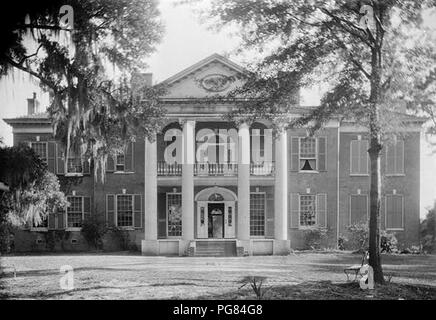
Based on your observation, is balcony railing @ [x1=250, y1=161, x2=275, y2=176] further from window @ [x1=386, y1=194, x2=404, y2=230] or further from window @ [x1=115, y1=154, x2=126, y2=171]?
window @ [x1=115, y1=154, x2=126, y2=171]

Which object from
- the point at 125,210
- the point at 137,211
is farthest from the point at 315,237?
the point at 125,210

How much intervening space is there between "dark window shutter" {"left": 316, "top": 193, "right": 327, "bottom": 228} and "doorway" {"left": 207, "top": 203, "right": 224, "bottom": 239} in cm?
481

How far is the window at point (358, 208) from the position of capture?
917 inches

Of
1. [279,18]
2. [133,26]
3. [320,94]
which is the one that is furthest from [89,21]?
[320,94]

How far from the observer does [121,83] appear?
11.0 m

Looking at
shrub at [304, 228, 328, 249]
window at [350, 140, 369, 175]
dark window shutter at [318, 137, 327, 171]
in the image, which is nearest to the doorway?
shrub at [304, 228, 328, 249]

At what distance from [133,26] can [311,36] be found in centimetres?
389

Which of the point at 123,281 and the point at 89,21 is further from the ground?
the point at 89,21

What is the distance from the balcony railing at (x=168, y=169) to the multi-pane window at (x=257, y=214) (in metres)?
4.01

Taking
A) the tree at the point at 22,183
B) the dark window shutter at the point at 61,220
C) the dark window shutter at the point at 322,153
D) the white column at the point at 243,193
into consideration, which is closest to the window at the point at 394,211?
the dark window shutter at the point at 322,153

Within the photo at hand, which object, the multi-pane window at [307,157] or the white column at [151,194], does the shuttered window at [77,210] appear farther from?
the multi-pane window at [307,157]

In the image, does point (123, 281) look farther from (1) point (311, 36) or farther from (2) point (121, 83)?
(1) point (311, 36)

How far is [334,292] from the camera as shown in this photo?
1052 centimetres

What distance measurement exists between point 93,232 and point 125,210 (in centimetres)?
232
